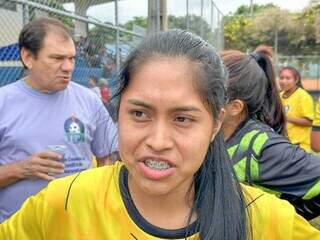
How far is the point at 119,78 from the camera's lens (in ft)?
4.76

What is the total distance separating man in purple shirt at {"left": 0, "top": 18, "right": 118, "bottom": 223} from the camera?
9.05 ft

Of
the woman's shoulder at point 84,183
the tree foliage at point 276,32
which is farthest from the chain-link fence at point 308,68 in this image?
the woman's shoulder at point 84,183

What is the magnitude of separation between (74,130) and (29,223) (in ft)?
5.05

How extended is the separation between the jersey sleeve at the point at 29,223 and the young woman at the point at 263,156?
86cm

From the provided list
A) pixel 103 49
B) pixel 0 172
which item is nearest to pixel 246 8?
pixel 103 49

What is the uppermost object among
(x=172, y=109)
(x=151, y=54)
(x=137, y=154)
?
(x=151, y=54)

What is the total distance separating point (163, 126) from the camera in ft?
4.09

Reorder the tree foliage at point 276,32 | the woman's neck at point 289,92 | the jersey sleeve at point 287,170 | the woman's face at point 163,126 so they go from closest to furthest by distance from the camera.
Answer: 1. the woman's face at point 163,126
2. the jersey sleeve at point 287,170
3. the woman's neck at point 289,92
4. the tree foliage at point 276,32

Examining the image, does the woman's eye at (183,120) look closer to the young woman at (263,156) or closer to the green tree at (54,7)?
the young woman at (263,156)

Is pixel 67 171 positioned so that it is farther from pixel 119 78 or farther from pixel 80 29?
pixel 80 29

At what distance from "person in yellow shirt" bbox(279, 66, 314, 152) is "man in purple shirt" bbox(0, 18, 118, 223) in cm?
377

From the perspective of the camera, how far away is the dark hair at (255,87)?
7.38ft

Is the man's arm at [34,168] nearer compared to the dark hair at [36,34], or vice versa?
the man's arm at [34,168]

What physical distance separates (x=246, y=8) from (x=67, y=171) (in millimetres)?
63885
